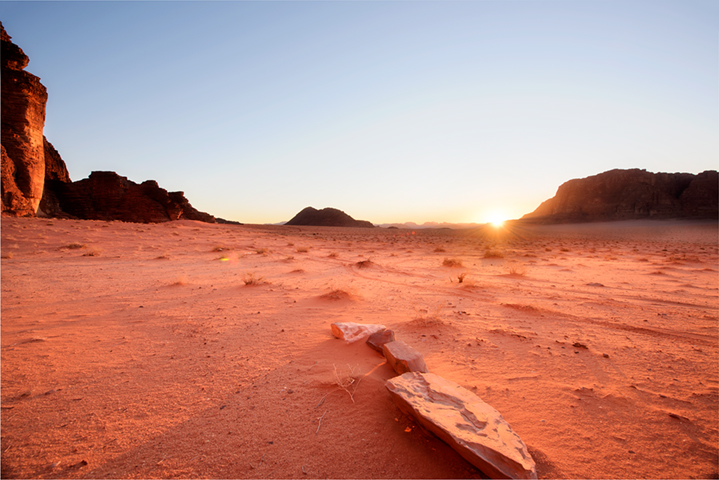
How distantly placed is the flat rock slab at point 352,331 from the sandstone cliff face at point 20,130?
89.5ft

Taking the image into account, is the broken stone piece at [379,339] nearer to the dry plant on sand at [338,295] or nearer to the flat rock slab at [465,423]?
the flat rock slab at [465,423]

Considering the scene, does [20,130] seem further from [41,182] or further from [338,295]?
[338,295]

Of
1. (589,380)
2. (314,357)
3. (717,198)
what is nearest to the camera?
(589,380)

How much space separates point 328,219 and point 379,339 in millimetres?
87738

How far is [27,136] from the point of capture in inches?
819

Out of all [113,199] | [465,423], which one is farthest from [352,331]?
[113,199]

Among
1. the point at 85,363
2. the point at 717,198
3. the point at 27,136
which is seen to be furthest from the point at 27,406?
the point at 717,198

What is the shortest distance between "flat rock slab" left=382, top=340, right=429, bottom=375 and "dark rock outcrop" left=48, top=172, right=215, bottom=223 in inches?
1423

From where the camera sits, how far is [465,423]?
211 cm

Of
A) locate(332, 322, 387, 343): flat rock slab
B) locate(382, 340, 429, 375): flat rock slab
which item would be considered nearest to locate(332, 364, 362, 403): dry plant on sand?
locate(382, 340, 429, 375): flat rock slab

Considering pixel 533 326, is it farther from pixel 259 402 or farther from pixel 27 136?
pixel 27 136

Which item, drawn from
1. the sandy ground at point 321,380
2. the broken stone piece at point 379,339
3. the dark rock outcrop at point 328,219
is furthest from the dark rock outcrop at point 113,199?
the dark rock outcrop at point 328,219

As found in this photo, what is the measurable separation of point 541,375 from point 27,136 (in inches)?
1336

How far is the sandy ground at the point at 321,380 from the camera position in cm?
203
